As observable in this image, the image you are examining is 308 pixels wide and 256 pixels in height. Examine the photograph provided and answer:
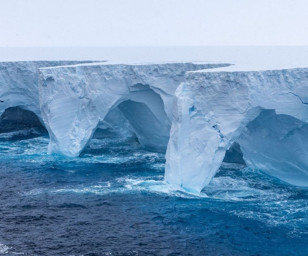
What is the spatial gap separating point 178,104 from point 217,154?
5.52 ft

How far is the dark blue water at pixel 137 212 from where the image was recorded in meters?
10.2

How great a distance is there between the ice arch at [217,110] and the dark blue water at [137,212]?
2.55 feet

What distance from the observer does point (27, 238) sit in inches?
414

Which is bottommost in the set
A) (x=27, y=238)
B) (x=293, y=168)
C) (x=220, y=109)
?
(x=27, y=238)

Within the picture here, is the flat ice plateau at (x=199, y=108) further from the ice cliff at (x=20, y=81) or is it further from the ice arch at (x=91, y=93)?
the ice cliff at (x=20, y=81)

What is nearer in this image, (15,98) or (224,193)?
(224,193)

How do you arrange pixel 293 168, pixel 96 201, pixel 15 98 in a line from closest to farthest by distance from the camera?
pixel 96 201
pixel 293 168
pixel 15 98

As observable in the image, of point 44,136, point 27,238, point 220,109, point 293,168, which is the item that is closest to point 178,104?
point 220,109

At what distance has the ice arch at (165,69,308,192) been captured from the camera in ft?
43.5

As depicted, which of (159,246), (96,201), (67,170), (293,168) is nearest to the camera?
(159,246)

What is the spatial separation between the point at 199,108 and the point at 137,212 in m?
3.36

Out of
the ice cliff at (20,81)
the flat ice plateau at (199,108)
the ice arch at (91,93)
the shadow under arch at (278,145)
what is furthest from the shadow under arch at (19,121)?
the shadow under arch at (278,145)

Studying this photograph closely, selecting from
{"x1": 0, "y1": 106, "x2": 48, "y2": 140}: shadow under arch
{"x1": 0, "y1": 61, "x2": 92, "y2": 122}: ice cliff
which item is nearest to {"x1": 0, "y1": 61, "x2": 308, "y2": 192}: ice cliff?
{"x1": 0, "y1": 61, "x2": 92, "y2": 122}: ice cliff

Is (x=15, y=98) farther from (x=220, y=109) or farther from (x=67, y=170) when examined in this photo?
(x=220, y=109)
